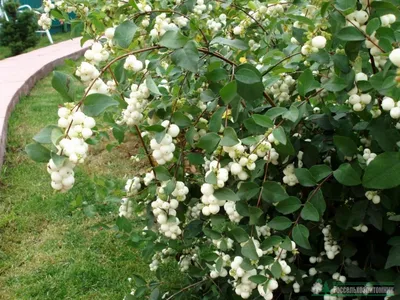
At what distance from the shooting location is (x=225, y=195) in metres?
0.97

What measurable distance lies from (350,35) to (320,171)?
0.30 metres

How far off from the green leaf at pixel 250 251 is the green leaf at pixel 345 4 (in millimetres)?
478

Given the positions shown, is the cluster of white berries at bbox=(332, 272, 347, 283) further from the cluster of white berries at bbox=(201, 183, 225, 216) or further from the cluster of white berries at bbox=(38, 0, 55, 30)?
the cluster of white berries at bbox=(38, 0, 55, 30)

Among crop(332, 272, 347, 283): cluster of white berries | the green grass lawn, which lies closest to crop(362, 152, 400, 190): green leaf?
crop(332, 272, 347, 283): cluster of white berries

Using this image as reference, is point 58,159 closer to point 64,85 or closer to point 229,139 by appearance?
point 64,85

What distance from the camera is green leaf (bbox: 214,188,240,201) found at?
3.15ft

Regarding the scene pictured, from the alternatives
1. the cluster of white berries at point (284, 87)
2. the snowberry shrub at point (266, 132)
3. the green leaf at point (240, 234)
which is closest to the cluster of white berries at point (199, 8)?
the snowberry shrub at point (266, 132)

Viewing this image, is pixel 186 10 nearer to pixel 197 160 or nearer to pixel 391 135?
pixel 197 160

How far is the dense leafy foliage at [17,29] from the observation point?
679 cm

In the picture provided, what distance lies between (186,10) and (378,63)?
605 mm

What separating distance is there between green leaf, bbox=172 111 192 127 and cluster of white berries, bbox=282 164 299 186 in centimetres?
26

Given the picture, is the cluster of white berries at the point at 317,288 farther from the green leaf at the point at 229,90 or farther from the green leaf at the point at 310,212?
the green leaf at the point at 229,90

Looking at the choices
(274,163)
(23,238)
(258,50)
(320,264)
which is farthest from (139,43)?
(23,238)

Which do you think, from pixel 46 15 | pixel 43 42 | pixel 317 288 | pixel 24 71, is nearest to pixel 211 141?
pixel 317 288
